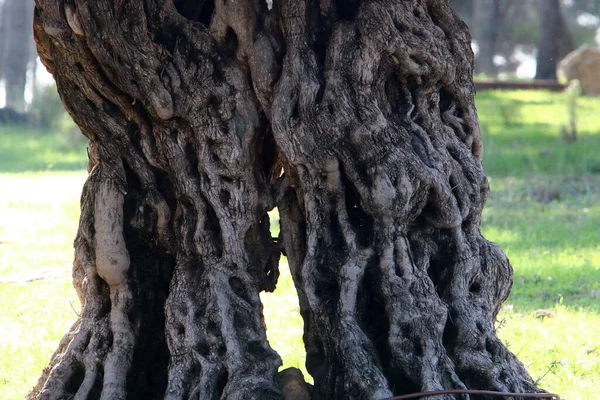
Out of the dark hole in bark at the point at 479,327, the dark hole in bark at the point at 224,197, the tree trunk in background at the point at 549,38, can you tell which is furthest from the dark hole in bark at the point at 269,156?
the tree trunk in background at the point at 549,38

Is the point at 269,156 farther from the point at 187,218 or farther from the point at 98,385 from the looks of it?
the point at 98,385

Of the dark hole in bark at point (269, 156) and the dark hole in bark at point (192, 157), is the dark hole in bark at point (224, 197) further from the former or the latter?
the dark hole in bark at point (269, 156)

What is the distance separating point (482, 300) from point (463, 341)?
0.31m

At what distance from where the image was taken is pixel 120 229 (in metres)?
4.73

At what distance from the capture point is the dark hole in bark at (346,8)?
A: 15.3 feet

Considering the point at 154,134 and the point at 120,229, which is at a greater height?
the point at 154,134

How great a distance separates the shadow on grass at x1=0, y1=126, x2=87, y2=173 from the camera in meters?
19.1

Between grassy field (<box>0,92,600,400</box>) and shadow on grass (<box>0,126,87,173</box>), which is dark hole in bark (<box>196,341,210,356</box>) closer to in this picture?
grassy field (<box>0,92,600,400</box>)

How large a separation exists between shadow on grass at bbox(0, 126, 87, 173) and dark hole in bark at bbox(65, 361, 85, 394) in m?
13.7

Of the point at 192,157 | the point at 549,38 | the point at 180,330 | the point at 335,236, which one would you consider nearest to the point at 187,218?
the point at 192,157

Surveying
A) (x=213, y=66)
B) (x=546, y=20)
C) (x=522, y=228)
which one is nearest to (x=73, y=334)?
(x=213, y=66)

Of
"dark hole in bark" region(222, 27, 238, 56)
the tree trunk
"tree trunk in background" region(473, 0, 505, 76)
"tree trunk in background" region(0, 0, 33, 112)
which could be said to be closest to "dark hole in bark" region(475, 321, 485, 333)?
the tree trunk

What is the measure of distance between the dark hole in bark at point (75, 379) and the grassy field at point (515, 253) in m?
1.01

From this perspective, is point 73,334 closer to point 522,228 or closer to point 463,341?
point 463,341
